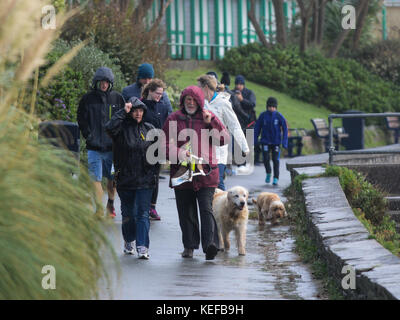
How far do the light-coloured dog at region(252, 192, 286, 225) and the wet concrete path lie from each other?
15.7 inches

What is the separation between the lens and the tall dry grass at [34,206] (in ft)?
15.2

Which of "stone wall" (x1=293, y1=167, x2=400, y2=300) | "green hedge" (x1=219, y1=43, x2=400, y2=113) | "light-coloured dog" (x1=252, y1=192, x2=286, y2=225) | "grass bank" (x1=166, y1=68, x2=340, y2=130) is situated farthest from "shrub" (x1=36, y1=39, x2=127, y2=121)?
"green hedge" (x1=219, y1=43, x2=400, y2=113)

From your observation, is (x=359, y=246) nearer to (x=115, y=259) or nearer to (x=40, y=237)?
(x=115, y=259)

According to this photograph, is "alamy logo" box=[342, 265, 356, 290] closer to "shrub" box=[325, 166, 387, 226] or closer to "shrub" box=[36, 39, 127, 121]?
"shrub" box=[325, 166, 387, 226]

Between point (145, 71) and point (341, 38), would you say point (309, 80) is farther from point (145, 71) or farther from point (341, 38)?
point (145, 71)

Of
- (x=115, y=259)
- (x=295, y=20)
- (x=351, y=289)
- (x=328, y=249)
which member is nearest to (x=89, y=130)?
(x=328, y=249)

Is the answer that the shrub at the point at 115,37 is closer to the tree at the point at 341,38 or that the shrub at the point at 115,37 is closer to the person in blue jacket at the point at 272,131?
the person in blue jacket at the point at 272,131

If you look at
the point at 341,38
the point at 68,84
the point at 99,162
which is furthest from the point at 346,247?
the point at 341,38

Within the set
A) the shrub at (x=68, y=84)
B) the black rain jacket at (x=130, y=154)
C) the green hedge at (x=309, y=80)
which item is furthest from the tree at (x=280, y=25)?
the black rain jacket at (x=130, y=154)

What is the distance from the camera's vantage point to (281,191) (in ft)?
52.5

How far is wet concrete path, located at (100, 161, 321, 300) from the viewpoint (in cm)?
746

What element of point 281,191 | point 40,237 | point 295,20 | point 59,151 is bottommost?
point 281,191

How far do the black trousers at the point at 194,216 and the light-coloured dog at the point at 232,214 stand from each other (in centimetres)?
39

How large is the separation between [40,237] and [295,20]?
119 feet
